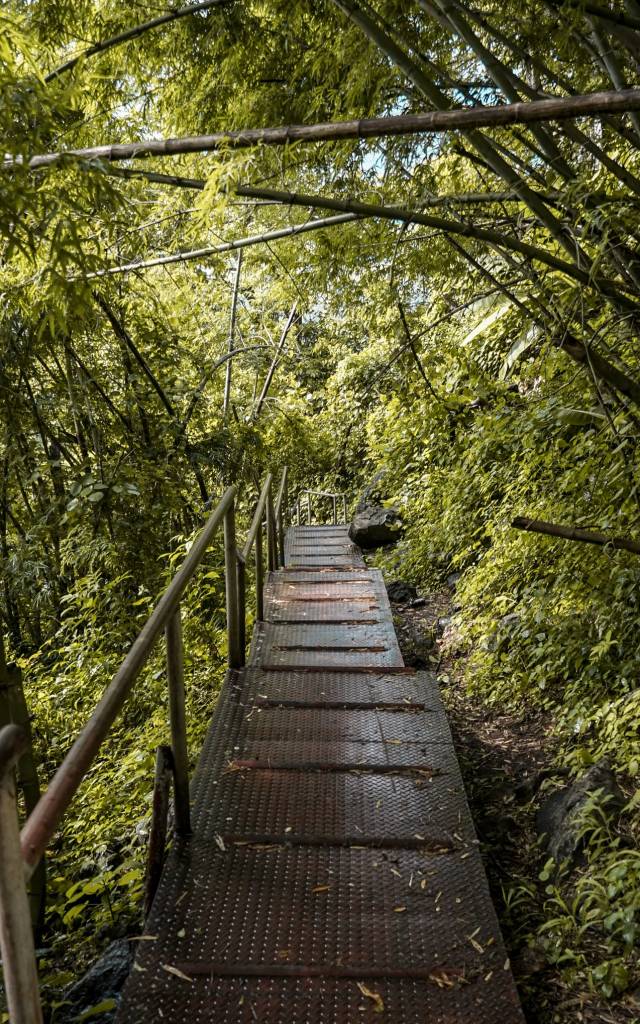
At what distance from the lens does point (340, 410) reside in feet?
48.5

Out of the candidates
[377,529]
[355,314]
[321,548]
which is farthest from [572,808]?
[377,529]

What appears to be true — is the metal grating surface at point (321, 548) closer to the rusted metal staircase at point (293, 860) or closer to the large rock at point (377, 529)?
the large rock at point (377, 529)

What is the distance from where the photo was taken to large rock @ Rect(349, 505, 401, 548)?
9.27 meters

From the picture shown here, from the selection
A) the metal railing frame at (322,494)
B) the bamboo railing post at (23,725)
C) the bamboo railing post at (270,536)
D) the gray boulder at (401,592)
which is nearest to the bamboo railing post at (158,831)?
the bamboo railing post at (23,725)

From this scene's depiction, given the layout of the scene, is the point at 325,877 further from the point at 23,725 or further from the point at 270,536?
the point at 270,536

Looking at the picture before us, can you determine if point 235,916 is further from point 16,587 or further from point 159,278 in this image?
point 159,278

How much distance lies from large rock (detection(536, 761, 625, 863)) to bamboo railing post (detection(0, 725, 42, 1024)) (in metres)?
2.05

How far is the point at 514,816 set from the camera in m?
3.02

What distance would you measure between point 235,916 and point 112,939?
3.25 feet

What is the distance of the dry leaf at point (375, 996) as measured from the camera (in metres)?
1.70

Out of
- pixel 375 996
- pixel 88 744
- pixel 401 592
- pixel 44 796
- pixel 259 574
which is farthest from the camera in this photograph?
pixel 401 592

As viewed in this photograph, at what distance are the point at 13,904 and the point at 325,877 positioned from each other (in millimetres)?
1319

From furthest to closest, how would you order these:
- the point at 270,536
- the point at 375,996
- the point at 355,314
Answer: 1. the point at 355,314
2. the point at 270,536
3. the point at 375,996

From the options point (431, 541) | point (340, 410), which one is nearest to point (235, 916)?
point (431, 541)
